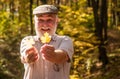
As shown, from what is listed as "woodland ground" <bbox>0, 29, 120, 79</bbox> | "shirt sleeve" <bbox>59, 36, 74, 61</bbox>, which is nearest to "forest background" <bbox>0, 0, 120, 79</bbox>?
"woodland ground" <bbox>0, 29, 120, 79</bbox>

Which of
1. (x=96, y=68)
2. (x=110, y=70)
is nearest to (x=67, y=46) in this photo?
(x=110, y=70)

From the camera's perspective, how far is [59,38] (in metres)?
2.93

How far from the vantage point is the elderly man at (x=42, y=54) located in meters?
2.65

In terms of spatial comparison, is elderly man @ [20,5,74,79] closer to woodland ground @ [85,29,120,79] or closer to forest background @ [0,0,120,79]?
forest background @ [0,0,120,79]

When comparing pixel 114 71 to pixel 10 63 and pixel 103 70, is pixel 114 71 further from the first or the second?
pixel 10 63

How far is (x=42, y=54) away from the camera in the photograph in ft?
8.54

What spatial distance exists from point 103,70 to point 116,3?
11.6m

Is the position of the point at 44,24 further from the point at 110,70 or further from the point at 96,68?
the point at 96,68

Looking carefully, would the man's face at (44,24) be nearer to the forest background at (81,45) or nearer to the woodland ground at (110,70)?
the forest background at (81,45)

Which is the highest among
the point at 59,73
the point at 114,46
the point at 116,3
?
the point at 59,73

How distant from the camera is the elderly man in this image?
2.65 meters

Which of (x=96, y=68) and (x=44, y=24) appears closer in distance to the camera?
(x=44, y=24)

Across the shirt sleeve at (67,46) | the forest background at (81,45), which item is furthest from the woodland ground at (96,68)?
the shirt sleeve at (67,46)

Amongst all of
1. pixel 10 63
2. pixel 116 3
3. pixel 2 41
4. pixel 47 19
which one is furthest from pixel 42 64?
pixel 116 3
